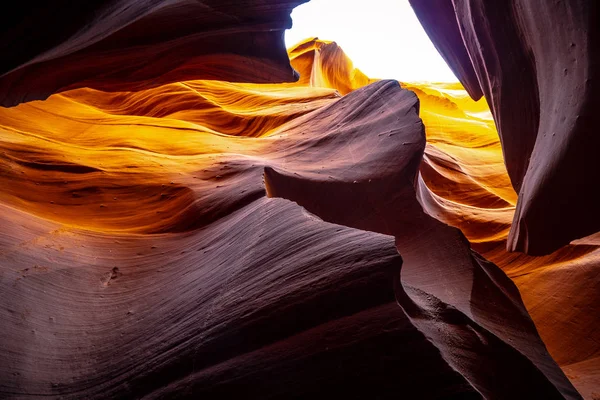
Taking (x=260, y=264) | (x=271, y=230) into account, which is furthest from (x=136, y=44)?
(x=260, y=264)

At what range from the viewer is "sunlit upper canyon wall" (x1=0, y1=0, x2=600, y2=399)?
163cm

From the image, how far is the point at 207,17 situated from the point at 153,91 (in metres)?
2.80

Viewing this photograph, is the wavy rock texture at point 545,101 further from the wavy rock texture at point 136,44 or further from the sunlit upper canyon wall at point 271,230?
the wavy rock texture at point 136,44

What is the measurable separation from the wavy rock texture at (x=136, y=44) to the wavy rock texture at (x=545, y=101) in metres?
1.44

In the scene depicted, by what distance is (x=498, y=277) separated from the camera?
3.36 meters

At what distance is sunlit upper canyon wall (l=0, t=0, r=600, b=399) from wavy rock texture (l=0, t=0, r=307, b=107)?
1cm

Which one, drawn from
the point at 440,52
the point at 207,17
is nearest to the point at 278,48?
the point at 207,17

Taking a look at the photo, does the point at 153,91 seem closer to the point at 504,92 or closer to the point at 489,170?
the point at 504,92

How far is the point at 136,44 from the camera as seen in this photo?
2.92 m

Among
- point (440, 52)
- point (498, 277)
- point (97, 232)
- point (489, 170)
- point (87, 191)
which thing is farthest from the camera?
point (489, 170)

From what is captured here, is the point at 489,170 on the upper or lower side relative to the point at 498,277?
upper

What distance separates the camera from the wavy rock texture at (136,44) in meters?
2.61

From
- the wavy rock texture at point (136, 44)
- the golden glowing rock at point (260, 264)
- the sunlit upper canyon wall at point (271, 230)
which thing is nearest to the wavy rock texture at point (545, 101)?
the sunlit upper canyon wall at point (271, 230)

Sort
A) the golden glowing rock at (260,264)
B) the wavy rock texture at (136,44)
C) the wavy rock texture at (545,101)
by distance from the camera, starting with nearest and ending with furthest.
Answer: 1. the golden glowing rock at (260,264)
2. the wavy rock texture at (545,101)
3. the wavy rock texture at (136,44)
